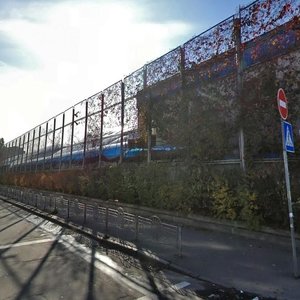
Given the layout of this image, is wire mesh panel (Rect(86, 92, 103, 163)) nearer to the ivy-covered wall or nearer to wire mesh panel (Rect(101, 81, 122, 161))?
wire mesh panel (Rect(101, 81, 122, 161))

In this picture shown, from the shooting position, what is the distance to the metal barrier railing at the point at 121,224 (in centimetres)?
883

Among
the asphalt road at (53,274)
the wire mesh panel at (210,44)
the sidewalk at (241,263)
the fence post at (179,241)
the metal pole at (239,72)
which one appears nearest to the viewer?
the asphalt road at (53,274)

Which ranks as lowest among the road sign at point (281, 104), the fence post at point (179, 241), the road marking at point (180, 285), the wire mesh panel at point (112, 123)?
the road marking at point (180, 285)

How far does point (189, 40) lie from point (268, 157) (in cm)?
581

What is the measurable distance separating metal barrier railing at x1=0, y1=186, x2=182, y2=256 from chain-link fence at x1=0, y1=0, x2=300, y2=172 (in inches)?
139

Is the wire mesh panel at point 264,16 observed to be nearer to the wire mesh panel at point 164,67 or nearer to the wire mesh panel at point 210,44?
the wire mesh panel at point 210,44

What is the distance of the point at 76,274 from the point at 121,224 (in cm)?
358

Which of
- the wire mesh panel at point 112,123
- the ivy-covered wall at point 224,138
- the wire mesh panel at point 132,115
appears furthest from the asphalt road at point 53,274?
the wire mesh panel at point 112,123

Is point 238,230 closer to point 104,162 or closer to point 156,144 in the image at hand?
point 156,144

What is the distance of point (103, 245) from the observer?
9898 millimetres

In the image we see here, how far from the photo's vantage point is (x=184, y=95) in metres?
13.8

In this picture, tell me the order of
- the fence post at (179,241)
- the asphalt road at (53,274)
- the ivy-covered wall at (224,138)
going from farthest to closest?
the ivy-covered wall at (224,138) < the fence post at (179,241) < the asphalt road at (53,274)

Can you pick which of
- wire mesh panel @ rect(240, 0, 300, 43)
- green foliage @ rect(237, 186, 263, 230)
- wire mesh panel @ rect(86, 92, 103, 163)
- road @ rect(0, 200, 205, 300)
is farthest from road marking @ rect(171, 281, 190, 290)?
wire mesh panel @ rect(86, 92, 103, 163)

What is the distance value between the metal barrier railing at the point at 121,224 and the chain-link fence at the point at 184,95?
3.52m
